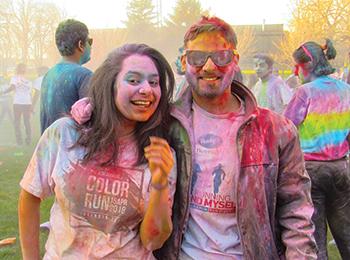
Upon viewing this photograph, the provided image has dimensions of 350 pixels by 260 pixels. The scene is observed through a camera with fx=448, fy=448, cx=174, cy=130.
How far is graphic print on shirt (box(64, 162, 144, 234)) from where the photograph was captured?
1.81 meters

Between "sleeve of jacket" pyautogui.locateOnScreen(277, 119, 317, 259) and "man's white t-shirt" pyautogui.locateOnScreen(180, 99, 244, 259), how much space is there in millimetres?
223

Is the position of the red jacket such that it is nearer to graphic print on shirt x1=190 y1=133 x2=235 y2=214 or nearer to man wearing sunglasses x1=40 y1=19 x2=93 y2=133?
graphic print on shirt x1=190 y1=133 x2=235 y2=214

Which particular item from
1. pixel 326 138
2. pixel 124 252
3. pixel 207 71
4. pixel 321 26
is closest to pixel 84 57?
pixel 326 138

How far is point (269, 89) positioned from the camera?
7.07m

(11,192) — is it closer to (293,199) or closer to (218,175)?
(218,175)

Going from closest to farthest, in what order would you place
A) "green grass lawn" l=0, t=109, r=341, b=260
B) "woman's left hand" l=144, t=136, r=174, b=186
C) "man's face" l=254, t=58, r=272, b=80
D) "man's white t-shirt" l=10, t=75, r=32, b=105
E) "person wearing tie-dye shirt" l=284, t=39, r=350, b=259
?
"woman's left hand" l=144, t=136, r=174, b=186 < "person wearing tie-dye shirt" l=284, t=39, r=350, b=259 < "green grass lawn" l=0, t=109, r=341, b=260 < "man's face" l=254, t=58, r=272, b=80 < "man's white t-shirt" l=10, t=75, r=32, b=105

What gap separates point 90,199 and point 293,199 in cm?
88

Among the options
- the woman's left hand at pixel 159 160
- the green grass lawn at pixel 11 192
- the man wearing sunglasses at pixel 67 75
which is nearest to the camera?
the woman's left hand at pixel 159 160

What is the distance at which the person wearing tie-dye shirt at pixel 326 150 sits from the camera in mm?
3574

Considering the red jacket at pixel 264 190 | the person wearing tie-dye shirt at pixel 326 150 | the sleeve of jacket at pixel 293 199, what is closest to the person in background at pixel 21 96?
the person wearing tie-dye shirt at pixel 326 150

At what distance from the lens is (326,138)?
361 cm

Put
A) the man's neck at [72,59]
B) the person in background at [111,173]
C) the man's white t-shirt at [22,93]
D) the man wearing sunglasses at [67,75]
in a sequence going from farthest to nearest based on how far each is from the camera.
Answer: the man's white t-shirt at [22,93] < the man's neck at [72,59] < the man wearing sunglasses at [67,75] < the person in background at [111,173]

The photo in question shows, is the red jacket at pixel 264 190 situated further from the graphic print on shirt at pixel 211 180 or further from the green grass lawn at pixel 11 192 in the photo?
the green grass lawn at pixel 11 192

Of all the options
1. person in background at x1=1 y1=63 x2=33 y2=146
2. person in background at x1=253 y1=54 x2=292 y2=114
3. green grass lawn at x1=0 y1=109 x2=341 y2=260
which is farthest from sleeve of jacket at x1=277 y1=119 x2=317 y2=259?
person in background at x1=1 y1=63 x2=33 y2=146
